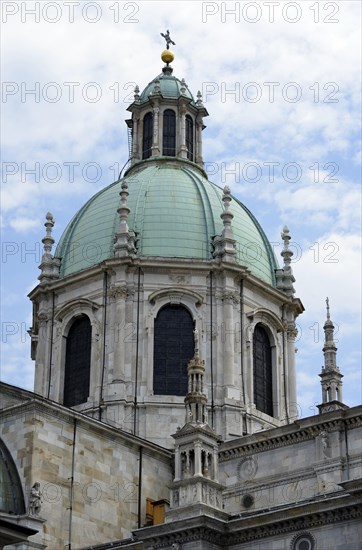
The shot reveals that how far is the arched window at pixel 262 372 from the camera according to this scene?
57.3m

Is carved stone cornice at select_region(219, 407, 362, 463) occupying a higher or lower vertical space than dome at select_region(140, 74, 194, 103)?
lower

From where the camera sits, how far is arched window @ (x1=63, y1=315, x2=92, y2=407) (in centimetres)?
5653

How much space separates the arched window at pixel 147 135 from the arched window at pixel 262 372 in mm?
13604

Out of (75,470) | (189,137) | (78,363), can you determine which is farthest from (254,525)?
(189,137)

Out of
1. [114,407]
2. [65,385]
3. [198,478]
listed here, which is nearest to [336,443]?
[198,478]

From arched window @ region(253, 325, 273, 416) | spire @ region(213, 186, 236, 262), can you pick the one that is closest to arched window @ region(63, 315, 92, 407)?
spire @ region(213, 186, 236, 262)

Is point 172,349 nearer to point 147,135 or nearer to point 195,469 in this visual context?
point 147,135

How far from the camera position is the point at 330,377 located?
48844mm

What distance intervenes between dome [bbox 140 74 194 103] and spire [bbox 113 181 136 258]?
9.99 meters

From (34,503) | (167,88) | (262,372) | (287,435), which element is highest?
(167,88)

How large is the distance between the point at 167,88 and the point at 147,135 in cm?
304

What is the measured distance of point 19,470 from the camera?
144ft

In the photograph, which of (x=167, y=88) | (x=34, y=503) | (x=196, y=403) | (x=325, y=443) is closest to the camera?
(x=34, y=503)

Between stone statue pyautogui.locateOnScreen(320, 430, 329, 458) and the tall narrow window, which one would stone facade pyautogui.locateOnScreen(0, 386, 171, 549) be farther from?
the tall narrow window
